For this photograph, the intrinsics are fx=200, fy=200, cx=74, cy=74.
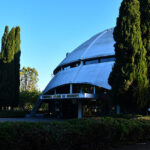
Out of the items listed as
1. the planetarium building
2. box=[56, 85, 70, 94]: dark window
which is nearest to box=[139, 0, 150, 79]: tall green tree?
the planetarium building

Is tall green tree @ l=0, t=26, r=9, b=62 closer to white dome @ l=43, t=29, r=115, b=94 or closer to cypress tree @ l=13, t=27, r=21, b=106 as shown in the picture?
cypress tree @ l=13, t=27, r=21, b=106

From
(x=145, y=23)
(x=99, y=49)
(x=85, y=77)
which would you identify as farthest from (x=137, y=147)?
(x=99, y=49)

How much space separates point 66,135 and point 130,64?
10.7 meters

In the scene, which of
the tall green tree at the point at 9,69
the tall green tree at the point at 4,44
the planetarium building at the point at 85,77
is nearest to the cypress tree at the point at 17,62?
the tall green tree at the point at 9,69

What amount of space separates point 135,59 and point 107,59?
1700 cm

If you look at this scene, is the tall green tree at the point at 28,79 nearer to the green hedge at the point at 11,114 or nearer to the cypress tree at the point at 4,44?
the cypress tree at the point at 4,44

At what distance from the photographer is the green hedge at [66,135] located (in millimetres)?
5902

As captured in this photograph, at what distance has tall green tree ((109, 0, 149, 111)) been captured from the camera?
619 inches

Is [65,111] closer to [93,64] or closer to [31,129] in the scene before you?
[93,64]

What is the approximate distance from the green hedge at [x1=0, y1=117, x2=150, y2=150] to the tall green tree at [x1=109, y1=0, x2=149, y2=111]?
6.38 metres

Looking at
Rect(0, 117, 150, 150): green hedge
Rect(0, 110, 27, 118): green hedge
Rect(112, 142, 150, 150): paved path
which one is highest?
Rect(0, 117, 150, 150): green hedge

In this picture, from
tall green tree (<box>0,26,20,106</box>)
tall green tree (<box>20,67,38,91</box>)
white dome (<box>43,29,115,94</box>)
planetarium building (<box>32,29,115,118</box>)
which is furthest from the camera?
tall green tree (<box>20,67,38,91</box>)

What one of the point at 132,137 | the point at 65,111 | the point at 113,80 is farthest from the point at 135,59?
the point at 65,111

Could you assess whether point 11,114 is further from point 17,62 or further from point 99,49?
point 99,49
